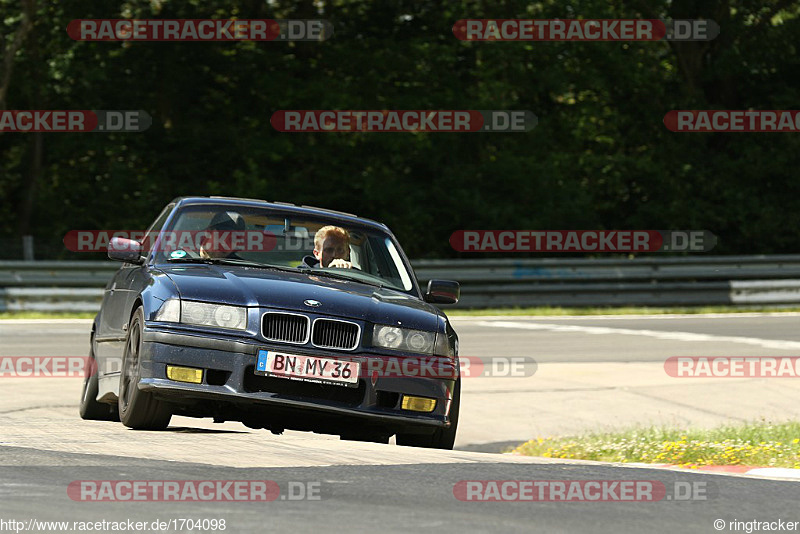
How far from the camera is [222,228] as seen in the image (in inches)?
374

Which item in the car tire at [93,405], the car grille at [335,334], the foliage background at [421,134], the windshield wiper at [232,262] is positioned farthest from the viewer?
the foliage background at [421,134]

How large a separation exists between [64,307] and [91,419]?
11748mm

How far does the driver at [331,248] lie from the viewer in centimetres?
959

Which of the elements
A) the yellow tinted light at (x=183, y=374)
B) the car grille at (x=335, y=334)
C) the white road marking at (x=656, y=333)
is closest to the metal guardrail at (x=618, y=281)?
the white road marking at (x=656, y=333)

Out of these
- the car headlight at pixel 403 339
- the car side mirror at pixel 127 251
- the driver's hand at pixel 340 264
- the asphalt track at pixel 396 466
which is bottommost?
the asphalt track at pixel 396 466

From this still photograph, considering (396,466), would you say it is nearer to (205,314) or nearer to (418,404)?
(418,404)

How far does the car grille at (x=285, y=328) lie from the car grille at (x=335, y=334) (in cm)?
6

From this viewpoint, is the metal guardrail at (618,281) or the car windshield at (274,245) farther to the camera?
the metal guardrail at (618,281)

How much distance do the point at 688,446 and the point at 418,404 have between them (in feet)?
7.55

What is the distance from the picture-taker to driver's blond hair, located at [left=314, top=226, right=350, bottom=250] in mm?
9633

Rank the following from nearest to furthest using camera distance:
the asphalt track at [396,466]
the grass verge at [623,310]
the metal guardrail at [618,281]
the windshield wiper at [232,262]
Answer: the asphalt track at [396,466], the windshield wiper at [232,262], the grass verge at [623,310], the metal guardrail at [618,281]

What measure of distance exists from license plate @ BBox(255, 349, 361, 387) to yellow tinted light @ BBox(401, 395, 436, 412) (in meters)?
0.35

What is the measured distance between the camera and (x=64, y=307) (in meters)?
21.9

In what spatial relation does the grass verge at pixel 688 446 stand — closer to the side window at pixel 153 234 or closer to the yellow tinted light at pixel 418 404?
the yellow tinted light at pixel 418 404
